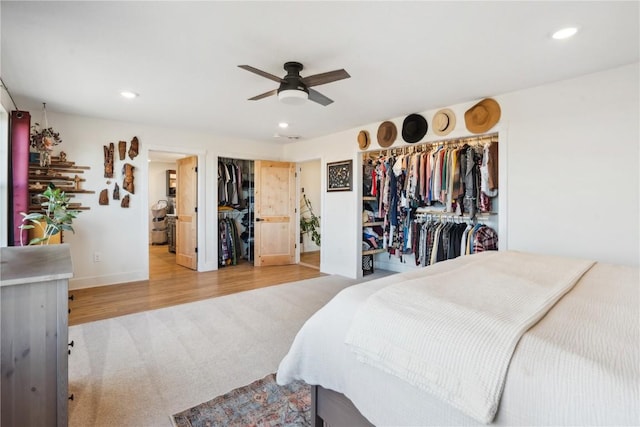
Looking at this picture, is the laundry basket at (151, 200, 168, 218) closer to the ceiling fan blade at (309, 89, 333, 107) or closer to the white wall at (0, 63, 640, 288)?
the white wall at (0, 63, 640, 288)

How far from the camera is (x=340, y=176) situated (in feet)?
15.8

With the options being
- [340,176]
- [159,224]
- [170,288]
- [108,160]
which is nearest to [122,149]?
[108,160]

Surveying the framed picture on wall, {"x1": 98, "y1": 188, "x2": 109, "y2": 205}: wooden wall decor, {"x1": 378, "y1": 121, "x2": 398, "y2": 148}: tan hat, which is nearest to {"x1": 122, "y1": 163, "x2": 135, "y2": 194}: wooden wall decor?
{"x1": 98, "y1": 188, "x2": 109, "y2": 205}: wooden wall decor

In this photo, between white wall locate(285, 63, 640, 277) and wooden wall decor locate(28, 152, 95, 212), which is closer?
white wall locate(285, 63, 640, 277)

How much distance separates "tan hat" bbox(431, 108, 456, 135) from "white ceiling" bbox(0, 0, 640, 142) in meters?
0.14

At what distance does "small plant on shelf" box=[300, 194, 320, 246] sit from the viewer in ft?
21.6

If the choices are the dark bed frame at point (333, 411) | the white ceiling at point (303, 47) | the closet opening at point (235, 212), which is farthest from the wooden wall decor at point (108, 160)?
the dark bed frame at point (333, 411)

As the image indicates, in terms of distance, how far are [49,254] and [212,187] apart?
365 centimetres

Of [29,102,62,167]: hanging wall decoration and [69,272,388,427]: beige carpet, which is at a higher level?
[29,102,62,167]: hanging wall decoration

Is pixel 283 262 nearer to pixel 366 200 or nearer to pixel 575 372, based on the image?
pixel 366 200

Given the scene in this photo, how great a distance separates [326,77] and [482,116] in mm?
1972

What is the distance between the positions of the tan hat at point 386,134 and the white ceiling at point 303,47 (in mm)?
675

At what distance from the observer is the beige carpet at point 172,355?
1.73 meters

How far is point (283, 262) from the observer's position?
569 cm
